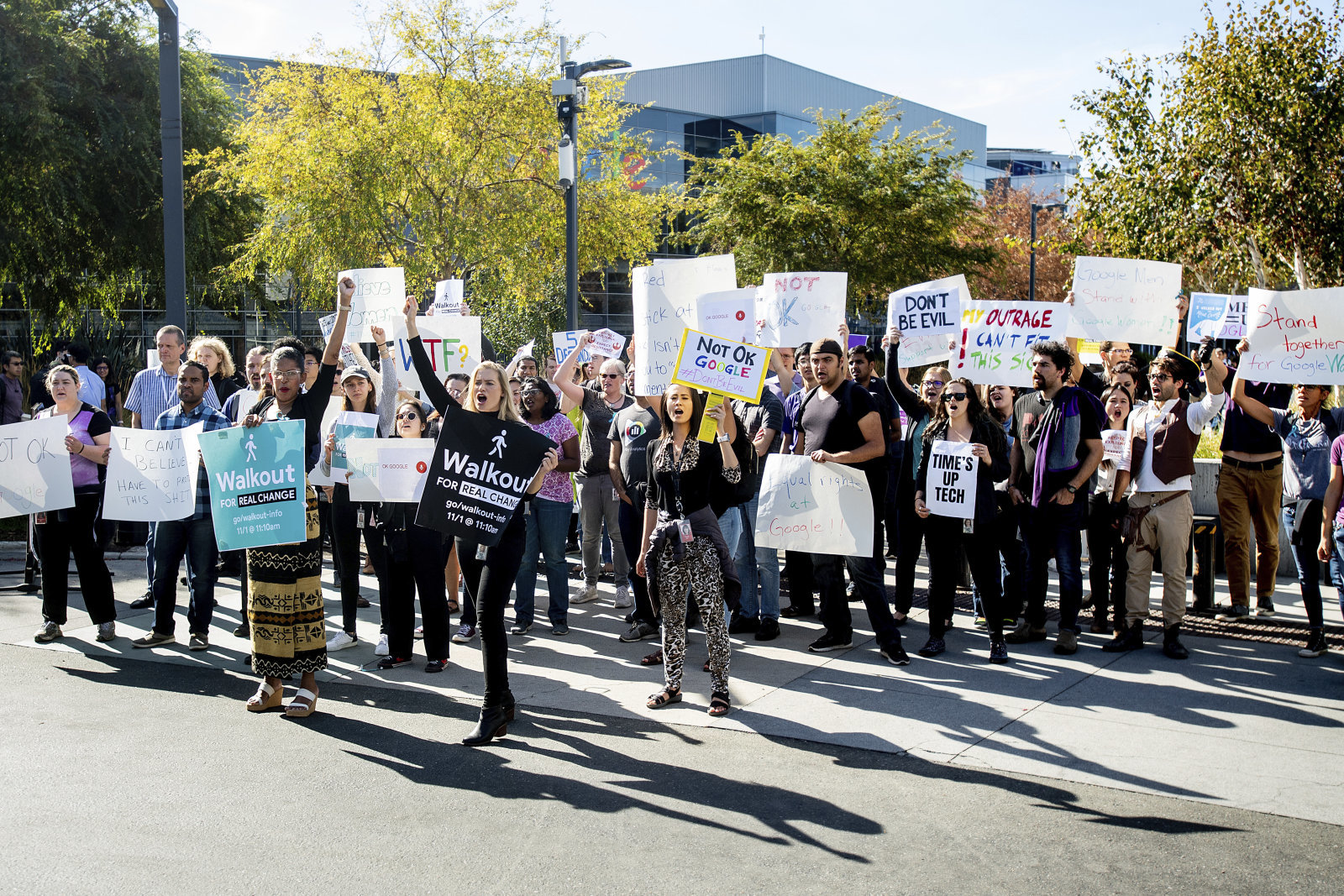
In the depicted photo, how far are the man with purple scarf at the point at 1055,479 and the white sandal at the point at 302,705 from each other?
4624 mm

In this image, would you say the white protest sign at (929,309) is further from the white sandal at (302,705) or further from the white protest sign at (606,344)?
the white sandal at (302,705)

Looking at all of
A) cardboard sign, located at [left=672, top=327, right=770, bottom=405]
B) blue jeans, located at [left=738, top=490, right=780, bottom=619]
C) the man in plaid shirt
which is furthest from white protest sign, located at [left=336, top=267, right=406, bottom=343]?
cardboard sign, located at [left=672, top=327, right=770, bottom=405]

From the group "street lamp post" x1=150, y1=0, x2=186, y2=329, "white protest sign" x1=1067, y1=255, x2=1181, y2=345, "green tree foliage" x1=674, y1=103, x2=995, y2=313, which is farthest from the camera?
"green tree foliage" x1=674, y1=103, x2=995, y2=313

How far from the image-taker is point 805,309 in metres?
8.97

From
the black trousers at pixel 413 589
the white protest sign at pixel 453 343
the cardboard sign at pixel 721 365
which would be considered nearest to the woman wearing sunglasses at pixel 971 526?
the cardboard sign at pixel 721 365

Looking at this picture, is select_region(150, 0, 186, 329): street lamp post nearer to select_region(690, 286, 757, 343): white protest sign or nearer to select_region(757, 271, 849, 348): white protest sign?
select_region(690, 286, 757, 343): white protest sign

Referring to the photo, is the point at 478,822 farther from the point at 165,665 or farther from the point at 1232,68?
the point at 1232,68

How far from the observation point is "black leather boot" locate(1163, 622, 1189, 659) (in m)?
7.37

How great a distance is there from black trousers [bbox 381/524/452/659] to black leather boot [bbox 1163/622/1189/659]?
469 centimetres

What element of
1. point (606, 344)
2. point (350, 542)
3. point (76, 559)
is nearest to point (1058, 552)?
point (350, 542)

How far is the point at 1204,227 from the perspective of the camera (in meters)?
17.6

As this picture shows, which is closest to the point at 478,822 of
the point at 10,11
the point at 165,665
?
the point at 165,665

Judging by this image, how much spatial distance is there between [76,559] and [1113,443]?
288 inches

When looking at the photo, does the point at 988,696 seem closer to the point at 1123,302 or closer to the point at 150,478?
the point at 1123,302
